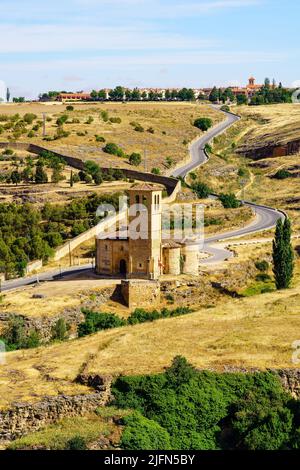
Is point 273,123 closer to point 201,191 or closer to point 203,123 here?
point 203,123

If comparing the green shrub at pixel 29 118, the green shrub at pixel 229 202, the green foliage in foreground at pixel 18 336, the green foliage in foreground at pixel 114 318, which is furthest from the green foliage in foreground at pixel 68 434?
the green shrub at pixel 29 118

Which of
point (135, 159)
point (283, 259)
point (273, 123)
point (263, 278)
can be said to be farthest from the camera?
point (273, 123)

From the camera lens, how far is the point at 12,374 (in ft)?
111

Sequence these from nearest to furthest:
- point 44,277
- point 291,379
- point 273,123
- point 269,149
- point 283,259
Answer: point 291,379 < point 283,259 < point 44,277 < point 269,149 < point 273,123

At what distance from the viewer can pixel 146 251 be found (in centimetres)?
5278

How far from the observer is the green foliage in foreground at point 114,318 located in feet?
145

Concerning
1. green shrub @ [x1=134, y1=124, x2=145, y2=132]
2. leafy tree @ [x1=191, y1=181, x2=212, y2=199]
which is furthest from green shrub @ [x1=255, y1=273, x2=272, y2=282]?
green shrub @ [x1=134, y1=124, x2=145, y2=132]

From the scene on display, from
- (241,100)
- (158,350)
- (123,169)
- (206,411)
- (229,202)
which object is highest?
(241,100)

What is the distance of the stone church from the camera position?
5275cm

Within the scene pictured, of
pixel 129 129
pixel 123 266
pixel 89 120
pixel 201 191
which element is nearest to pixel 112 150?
pixel 201 191

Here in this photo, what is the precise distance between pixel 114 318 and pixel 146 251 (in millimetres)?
8275

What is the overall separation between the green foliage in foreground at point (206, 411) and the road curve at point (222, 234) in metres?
26.0

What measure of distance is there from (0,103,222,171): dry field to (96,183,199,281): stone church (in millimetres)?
36557
